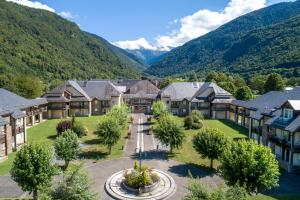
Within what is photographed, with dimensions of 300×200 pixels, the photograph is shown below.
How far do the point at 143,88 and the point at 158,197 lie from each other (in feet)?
244

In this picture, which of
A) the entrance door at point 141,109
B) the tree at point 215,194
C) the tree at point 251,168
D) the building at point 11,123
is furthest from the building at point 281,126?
the building at point 11,123

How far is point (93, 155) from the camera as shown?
147 ft

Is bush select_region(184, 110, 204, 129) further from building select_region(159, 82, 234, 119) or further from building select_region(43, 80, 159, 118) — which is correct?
building select_region(43, 80, 159, 118)

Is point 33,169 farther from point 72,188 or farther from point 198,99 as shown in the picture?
point 198,99

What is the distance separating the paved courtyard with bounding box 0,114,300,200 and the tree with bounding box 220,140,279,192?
18.6 ft

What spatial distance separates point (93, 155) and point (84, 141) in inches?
385

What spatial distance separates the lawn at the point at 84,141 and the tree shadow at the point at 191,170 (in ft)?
35.4

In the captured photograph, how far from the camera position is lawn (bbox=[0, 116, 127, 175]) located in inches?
1705

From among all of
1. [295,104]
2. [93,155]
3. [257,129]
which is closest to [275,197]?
[295,104]

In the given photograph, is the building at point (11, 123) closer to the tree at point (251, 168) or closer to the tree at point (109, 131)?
the tree at point (109, 131)

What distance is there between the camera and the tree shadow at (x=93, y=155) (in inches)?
1724

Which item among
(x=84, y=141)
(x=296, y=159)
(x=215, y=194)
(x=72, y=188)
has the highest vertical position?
(x=215, y=194)

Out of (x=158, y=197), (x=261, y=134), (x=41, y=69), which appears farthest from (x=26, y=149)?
(x=41, y=69)

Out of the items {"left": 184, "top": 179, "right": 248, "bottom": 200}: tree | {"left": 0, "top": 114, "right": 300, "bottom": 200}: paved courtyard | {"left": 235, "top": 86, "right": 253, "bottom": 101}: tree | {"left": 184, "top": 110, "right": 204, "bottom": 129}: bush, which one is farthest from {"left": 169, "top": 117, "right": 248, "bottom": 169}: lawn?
{"left": 184, "top": 179, "right": 248, "bottom": 200}: tree
